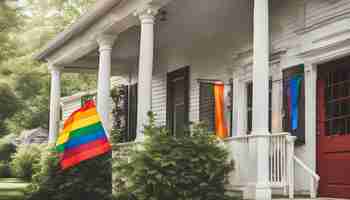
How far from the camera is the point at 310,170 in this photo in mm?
9188

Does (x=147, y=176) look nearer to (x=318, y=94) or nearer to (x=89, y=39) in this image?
(x=318, y=94)

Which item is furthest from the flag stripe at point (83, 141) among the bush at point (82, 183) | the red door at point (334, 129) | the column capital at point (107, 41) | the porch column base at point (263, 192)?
the red door at point (334, 129)

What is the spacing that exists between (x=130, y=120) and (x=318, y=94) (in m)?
9.30

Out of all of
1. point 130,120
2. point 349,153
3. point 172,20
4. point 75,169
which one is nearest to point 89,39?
point 172,20

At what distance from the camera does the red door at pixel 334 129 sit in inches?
352

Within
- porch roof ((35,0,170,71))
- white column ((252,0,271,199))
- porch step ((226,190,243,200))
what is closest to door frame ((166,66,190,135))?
porch roof ((35,0,170,71))

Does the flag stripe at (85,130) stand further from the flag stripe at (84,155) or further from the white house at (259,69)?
the white house at (259,69)

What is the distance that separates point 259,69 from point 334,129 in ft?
6.97

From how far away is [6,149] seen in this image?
1054 inches

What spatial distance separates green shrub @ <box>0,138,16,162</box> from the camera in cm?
2653

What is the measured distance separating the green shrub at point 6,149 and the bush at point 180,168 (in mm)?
19381

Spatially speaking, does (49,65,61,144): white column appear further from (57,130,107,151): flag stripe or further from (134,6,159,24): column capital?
(57,130,107,151): flag stripe

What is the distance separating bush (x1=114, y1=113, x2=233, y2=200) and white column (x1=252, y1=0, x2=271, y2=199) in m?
0.67

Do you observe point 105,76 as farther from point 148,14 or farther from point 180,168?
point 180,168
